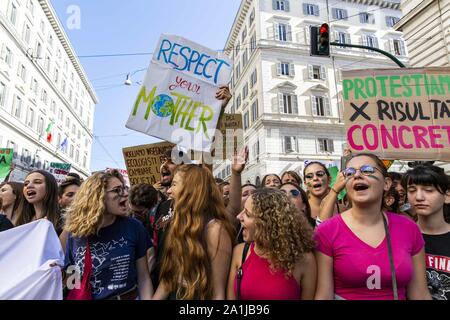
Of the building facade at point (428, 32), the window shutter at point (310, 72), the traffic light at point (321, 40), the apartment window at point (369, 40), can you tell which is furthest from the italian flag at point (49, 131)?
the building facade at point (428, 32)

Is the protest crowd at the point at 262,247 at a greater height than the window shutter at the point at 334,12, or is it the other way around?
the window shutter at the point at 334,12

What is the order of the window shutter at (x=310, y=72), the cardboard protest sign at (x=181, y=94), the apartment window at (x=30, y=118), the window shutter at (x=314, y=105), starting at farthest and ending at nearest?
the apartment window at (x=30, y=118) < the window shutter at (x=310, y=72) < the window shutter at (x=314, y=105) < the cardboard protest sign at (x=181, y=94)

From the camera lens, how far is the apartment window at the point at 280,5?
1136 inches

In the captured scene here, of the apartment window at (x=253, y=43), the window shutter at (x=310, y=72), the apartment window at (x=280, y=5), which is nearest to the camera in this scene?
the window shutter at (x=310, y=72)

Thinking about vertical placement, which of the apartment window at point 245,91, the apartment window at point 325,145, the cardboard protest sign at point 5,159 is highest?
the apartment window at point 245,91

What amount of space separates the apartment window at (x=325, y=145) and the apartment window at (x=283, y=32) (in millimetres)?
A: 9987

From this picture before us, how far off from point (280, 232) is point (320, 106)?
2687cm

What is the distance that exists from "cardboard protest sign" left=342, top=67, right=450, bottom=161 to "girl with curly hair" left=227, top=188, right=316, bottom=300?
83.2 inches

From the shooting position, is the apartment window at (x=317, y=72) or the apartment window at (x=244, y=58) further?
the apartment window at (x=244, y=58)

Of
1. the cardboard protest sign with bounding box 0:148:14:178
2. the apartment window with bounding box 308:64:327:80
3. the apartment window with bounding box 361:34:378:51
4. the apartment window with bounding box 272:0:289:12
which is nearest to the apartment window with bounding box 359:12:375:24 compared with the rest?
the apartment window with bounding box 361:34:378:51

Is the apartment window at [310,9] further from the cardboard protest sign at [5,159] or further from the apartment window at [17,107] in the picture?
the apartment window at [17,107]

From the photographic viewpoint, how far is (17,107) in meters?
30.0

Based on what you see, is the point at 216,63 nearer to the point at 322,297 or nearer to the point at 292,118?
the point at 322,297
